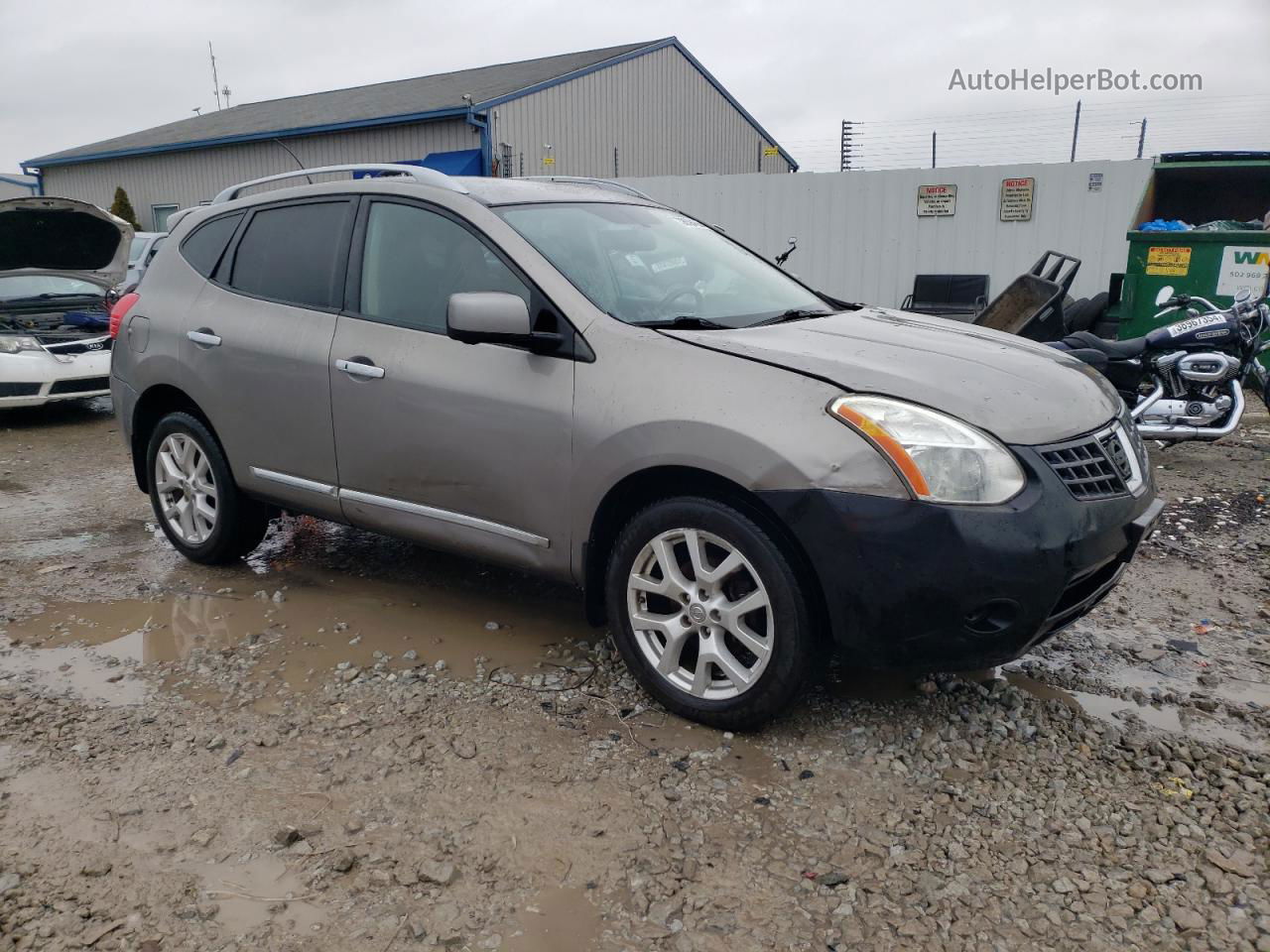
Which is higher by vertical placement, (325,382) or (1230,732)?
(325,382)

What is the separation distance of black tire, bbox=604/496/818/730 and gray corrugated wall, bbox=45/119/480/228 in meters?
16.4

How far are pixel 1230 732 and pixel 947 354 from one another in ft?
Result: 4.93

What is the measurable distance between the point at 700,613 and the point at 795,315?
4.27 feet

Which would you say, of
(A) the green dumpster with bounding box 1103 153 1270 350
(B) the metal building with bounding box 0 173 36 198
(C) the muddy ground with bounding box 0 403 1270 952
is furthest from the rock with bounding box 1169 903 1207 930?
(B) the metal building with bounding box 0 173 36 198

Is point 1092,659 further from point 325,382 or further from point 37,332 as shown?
point 37,332

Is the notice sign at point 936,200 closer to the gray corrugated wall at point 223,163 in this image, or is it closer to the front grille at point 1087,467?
the gray corrugated wall at point 223,163

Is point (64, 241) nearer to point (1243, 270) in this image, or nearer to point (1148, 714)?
point (1148, 714)

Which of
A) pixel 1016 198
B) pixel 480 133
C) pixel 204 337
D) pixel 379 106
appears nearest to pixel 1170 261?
pixel 1016 198

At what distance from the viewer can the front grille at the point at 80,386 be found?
888 centimetres

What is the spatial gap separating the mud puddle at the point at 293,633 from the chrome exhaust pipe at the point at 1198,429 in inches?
167

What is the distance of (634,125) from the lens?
21766 mm

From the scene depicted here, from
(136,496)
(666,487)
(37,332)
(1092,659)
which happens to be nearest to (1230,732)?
(1092,659)

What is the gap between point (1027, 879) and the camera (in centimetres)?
244

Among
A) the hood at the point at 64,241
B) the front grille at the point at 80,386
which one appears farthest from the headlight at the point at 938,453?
the hood at the point at 64,241
